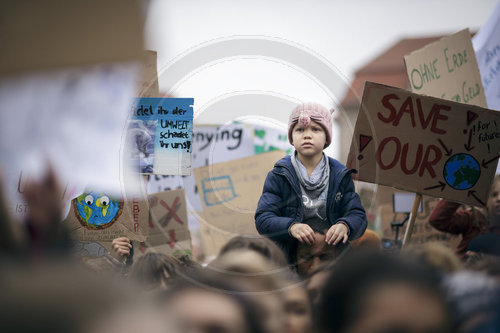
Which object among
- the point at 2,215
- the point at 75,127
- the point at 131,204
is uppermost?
the point at 75,127

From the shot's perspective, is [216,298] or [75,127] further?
[75,127]

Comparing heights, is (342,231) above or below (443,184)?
below

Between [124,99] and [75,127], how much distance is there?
41 cm

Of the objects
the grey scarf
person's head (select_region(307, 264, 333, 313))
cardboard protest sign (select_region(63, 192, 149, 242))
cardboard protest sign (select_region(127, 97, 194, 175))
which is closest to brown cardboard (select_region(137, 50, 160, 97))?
cardboard protest sign (select_region(127, 97, 194, 175))

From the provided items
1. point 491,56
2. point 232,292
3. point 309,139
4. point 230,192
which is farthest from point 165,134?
point 491,56

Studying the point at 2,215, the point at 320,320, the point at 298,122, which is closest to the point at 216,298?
the point at 320,320

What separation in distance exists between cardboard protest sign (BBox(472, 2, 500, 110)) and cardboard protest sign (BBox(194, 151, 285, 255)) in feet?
4.76

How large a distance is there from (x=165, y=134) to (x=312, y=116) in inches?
24.9

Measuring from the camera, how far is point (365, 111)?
2188 millimetres

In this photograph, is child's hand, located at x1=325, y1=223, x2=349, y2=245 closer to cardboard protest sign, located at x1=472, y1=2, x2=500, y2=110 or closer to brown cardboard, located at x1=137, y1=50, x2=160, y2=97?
brown cardboard, located at x1=137, y1=50, x2=160, y2=97

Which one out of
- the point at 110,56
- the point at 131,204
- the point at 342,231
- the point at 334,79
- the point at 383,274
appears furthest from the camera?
the point at 131,204

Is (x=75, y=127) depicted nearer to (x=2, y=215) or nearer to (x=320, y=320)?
(x=2, y=215)

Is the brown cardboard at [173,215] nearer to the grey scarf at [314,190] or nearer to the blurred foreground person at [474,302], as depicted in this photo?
the grey scarf at [314,190]

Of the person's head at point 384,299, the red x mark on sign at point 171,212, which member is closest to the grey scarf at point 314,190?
the person's head at point 384,299
